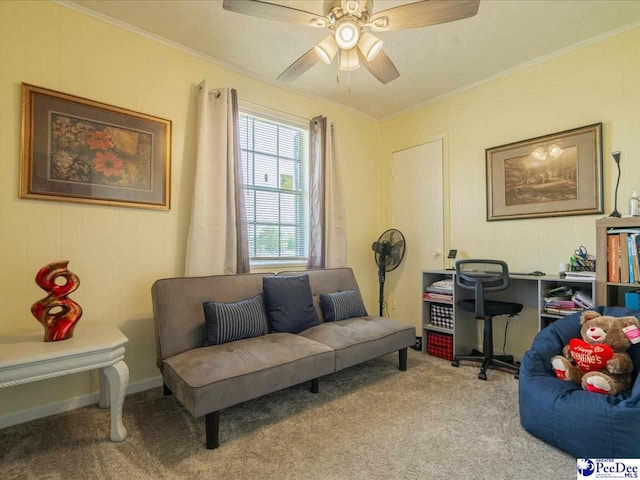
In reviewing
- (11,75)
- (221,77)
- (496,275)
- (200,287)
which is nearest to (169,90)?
(221,77)

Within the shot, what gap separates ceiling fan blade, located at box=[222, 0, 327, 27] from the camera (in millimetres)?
1608

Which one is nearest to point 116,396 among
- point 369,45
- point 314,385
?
point 314,385

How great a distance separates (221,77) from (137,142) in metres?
1.01

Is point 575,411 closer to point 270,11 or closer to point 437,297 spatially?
point 437,297

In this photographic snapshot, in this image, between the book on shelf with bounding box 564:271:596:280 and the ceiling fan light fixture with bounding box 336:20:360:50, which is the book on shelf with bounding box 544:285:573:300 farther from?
the ceiling fan light fixture with bounding box 336:20:360:50

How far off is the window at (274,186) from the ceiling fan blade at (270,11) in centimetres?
150

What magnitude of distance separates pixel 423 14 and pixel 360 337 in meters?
2.11

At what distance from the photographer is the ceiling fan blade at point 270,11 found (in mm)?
1608

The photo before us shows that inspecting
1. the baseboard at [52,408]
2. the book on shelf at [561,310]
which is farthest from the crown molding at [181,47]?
the book on shelf at [561,310]

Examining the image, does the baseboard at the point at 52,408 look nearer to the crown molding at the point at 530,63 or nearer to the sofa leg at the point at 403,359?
the sofa leg at the point at 403,359

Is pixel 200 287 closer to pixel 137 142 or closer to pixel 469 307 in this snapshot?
pixel 137 142

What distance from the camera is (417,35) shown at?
2545 millimetres

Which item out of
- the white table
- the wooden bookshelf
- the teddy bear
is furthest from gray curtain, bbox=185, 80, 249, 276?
the wooden bookshelf

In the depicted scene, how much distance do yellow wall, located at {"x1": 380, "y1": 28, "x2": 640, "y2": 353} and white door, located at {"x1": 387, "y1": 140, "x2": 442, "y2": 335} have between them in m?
0.14
